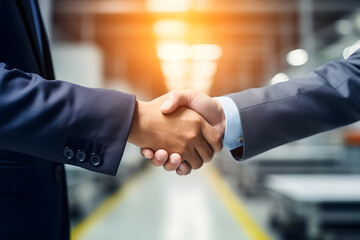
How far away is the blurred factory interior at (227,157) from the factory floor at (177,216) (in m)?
0.02

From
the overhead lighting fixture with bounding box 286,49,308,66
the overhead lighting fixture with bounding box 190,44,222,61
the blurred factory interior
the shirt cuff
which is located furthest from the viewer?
the overhead lighting fixture with bounding box 190,44,222,61

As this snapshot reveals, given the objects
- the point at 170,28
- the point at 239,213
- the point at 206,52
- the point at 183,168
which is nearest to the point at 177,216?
the point at 239,213

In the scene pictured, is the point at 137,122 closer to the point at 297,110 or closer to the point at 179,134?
the point at 179,134

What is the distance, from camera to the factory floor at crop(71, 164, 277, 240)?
4359 mm

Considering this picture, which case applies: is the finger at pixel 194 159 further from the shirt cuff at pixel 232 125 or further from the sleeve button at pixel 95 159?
→ the sleeve button at pixel 95 159

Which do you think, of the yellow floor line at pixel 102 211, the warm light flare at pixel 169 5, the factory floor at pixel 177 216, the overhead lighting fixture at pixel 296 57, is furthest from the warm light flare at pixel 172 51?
the factory floor at pixel 177 216

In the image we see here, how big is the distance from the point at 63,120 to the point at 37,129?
87 millimetres

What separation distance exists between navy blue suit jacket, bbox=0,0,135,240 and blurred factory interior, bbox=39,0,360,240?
2.68 m

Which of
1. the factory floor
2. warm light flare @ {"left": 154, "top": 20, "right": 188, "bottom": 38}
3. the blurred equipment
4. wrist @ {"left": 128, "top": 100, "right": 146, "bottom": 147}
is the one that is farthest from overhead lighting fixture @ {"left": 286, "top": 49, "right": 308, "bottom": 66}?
wrist @ {"left": 128, "top": 100, "right": 146, "bottom": 147}

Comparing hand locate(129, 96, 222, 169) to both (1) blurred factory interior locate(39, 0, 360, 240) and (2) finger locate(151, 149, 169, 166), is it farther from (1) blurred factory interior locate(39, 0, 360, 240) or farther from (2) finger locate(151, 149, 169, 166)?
(1) blurred factory interior locate(39, 0, 360, 240)

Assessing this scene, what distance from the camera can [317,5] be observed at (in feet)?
29.5

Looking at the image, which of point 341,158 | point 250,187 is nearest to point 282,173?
point 250,187

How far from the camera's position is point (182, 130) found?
1613mm

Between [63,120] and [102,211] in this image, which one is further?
[102,211]
